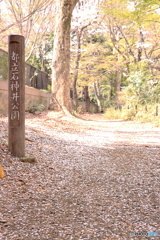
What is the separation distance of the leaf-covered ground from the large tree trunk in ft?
22.1

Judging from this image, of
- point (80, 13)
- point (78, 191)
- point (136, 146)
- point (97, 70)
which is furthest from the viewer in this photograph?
point (97, 70)

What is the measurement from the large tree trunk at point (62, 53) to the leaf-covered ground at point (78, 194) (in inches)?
266

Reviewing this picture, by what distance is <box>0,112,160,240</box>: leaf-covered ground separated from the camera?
252 centimetres

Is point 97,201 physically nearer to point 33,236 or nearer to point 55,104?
point 33,236

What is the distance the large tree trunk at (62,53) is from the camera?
41.7ft

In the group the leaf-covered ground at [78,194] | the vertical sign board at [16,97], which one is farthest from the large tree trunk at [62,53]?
the vertical sign board at [16,97]

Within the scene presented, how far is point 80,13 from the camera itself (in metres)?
19.1

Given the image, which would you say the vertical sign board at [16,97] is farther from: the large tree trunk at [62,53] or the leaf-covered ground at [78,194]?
the large tree trunk at [62,53]

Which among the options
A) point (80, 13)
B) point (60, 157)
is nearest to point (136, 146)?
point (60, 157)

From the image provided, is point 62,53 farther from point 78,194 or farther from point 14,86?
point 78,194

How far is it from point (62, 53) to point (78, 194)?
33.4ft

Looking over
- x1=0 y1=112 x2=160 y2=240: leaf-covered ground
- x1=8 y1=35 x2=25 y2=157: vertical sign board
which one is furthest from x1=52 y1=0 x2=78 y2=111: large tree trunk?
x1=8 y1=35 x2=25 y2=157: vertical sign board

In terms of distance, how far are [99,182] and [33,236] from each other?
1873 mm

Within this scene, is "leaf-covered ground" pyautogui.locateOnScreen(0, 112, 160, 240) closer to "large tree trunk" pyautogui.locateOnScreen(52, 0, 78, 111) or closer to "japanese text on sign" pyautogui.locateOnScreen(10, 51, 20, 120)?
"japanese text on sign" pyautogui.locateOnScreen(10, 51, 20, 120)
